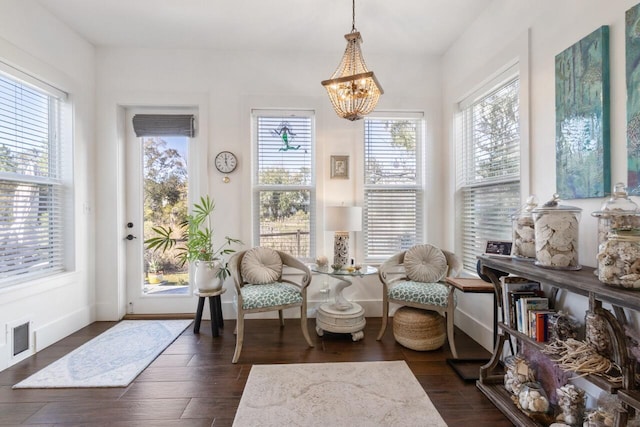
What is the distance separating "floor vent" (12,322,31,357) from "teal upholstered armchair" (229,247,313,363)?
171 centimetres

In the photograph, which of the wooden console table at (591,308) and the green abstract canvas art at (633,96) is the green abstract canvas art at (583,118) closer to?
the green abstract canvas art at (633,96)

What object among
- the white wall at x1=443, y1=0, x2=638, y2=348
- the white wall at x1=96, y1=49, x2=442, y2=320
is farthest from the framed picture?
the white wall at x1=443, y1=0, x2=638, y2=348

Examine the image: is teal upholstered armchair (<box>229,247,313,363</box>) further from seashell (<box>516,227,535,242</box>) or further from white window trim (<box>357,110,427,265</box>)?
seashell (<box>516,227,535,242</box>)

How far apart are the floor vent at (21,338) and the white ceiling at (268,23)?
276cm

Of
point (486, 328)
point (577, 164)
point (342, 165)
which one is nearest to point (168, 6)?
point (342, 165)

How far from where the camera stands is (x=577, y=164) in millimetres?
1788

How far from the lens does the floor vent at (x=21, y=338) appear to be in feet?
7.98

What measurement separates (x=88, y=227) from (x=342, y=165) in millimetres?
2820

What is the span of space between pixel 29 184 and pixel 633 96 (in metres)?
4.29

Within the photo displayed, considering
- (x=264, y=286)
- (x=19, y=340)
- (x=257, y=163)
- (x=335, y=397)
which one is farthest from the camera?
(x=257, y=163)

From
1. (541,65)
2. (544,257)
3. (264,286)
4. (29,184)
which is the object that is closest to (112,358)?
(264,286)

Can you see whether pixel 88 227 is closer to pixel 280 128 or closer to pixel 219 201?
pixel 219 201

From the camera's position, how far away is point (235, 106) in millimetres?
3412

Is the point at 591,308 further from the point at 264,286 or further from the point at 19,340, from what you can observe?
the point at 19,340
